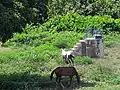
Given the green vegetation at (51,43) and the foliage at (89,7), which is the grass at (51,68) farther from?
the foliage at (89,7)

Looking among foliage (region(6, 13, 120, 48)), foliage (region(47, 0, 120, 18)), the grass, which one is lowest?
the grass

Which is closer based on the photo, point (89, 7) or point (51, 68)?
point (51, 68)

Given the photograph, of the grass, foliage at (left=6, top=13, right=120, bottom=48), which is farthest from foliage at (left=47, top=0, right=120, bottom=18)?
the grass

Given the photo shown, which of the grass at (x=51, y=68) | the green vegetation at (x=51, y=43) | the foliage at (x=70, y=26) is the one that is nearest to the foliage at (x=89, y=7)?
the green vegetation at (x=51, y=43)

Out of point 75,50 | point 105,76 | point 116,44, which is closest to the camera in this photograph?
point 105,76

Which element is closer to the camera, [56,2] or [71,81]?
[71,81]

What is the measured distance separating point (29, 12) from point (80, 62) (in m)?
7.05

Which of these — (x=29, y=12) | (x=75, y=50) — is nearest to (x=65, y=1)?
(x=29, y=12)

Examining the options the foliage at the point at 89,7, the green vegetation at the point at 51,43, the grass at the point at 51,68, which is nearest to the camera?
the green vegetation at the point at 51,43

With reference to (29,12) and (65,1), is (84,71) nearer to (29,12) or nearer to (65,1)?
(29,12)

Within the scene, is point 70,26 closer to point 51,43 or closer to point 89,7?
point 89,7

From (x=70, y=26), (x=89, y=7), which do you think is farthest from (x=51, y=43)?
(x=89, y=7)

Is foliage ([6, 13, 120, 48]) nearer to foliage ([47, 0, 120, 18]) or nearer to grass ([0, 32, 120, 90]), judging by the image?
foliage ([47, 0, 120, 18])

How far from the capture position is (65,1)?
1280 inches
